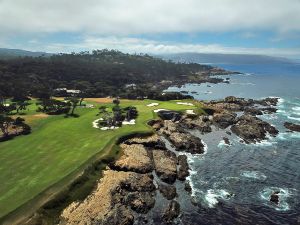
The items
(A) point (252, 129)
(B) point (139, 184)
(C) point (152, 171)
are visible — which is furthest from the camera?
(A) point (252, 129)

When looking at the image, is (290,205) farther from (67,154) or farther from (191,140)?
(67,154)

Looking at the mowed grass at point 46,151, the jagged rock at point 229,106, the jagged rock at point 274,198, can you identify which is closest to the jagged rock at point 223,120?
the jagged rock at point 229,106

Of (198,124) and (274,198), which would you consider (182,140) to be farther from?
(274,198)

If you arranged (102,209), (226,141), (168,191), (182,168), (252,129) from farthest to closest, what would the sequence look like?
(252,129), (226,141), (182,168), (168,191), (102,209)

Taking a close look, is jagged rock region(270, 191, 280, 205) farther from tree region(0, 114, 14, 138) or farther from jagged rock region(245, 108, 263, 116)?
jagged rock region(245, 108, 263, 116)

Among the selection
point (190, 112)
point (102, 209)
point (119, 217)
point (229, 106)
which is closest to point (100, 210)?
point (102, 209)

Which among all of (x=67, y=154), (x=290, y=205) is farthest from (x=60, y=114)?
(x=290, y=205)
